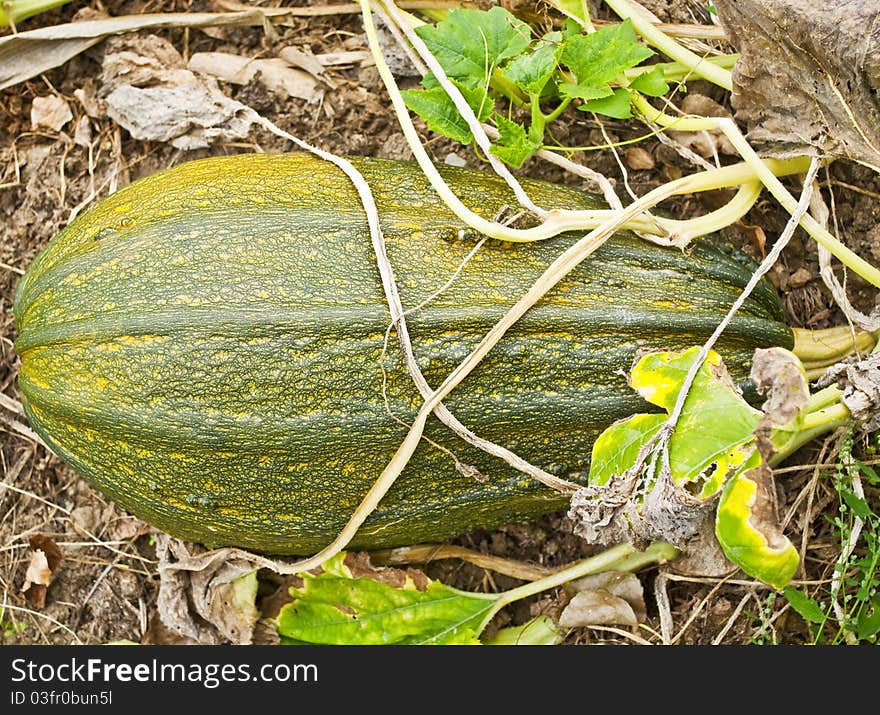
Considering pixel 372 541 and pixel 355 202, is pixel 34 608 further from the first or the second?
pixel 355 202

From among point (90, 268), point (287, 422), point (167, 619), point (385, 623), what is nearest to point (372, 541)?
point (385, 623)

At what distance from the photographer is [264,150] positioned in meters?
3.04

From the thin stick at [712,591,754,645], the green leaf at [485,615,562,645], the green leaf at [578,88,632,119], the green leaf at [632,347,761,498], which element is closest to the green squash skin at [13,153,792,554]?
the green leaf at [632,347,761,498]

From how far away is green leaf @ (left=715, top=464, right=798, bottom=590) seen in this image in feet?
6.45

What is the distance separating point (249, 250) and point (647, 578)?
158 cm

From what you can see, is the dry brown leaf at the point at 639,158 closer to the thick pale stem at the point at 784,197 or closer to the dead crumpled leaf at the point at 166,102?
the thick pale stem at the point at 784,197

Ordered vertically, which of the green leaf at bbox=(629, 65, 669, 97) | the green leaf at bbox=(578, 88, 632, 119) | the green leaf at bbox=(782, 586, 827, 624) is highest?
the green leaf at bbox=(629, 65, 669, 97)

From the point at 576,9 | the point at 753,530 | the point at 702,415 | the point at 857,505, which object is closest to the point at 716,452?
the point at 702,415

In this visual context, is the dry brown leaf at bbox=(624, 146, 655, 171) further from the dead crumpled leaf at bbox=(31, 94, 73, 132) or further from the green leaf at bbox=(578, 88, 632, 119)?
the dead crumpled leaf at bbox=(31, 94, 73, 132)

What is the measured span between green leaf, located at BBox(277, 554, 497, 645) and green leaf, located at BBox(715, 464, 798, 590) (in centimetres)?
102

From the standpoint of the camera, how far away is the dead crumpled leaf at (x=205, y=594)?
2832 mm

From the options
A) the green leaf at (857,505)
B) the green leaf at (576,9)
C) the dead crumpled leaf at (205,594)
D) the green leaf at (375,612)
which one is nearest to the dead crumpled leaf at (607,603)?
the green leaf at (375,612)

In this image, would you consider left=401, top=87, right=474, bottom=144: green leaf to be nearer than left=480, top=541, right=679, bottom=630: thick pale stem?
Yes

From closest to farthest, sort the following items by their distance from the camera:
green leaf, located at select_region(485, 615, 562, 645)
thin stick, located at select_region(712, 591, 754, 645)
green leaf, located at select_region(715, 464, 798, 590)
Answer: green leaf, located at select_region(715, 464, 798, 590), thin stick, located at select_region(712, 591, 754, 645), green leaf, located at select_region(485, 615, 562, 645)
